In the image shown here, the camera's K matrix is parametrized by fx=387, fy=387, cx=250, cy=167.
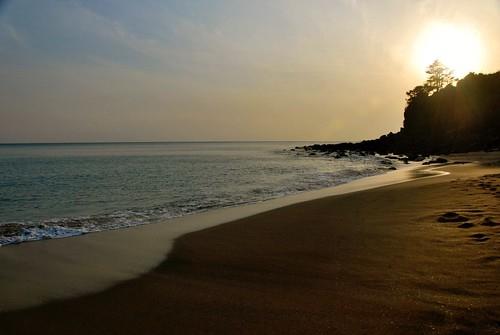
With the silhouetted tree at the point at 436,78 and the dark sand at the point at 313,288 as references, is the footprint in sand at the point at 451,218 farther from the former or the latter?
the silhouetted tree at the point at 436,78

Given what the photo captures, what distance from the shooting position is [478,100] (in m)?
62.4

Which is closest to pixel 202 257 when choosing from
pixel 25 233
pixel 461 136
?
pixel 25 233

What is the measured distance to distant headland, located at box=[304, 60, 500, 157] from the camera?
184ft

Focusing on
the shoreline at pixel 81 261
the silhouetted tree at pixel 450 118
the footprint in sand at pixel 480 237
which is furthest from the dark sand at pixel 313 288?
the silhouetted tree at pixel 450 118

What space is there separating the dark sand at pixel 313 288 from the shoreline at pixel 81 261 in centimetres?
37

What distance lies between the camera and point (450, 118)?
6706 centimetres

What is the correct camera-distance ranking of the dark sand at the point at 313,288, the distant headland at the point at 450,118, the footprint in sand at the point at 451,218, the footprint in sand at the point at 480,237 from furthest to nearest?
1. the distant headland at the point at 450,118
2. the footprint in sand at the point at 451,218
3. the footprint in sand at the point at 480,237
4. the dark sand at the point at 313,288

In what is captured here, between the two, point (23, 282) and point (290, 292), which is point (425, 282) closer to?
point (290, 292)

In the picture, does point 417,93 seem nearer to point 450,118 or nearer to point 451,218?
point 450,118

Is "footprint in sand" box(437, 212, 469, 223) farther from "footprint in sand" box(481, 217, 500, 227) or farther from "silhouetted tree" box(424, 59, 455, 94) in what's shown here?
"silhouetted tree" box(424, 59, 455, 94)

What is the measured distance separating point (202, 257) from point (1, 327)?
3.68 meters

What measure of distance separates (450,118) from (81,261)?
7121 cm

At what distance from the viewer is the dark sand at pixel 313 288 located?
443 centimetres

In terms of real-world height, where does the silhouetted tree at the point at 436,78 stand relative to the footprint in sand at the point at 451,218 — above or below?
above
